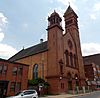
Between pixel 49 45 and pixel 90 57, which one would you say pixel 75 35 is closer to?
pixel 49 45

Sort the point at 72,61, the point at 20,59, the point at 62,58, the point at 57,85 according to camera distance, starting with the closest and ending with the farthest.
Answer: the point at 57,85
the point at 62,58
the point at 72,61
the point at 20,59

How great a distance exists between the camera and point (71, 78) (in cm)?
4466

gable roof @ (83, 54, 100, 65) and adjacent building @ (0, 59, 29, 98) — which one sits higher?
gable roof @ (83, 54, 100, 65)

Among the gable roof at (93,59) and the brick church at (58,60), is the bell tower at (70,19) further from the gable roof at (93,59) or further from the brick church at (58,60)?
the gable roof at (93,59)

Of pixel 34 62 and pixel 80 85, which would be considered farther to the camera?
pixel 80 85

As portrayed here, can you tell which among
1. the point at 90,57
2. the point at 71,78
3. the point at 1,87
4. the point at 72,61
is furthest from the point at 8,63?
the point at 90,57

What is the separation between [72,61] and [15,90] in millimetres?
24044

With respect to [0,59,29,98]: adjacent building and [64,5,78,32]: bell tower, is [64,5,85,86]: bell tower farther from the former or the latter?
[0,59,29,98]: adjacent building

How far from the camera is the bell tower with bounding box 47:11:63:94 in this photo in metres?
38.6

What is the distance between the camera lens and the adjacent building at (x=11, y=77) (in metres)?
28.7

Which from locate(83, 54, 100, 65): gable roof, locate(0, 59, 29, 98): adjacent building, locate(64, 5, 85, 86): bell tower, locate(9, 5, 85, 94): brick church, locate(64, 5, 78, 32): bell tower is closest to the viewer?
locate(0, 59, 29, 98): adjacent building

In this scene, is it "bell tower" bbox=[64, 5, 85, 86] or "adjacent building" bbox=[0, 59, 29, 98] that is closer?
"adjacent building" bbox=[0, 59, 29, 98]

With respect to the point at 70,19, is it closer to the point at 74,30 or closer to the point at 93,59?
the point at 74,30

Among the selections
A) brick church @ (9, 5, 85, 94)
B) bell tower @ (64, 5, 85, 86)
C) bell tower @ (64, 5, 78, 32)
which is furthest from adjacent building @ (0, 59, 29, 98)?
bell tower @ (64, 5, 78, 32)
